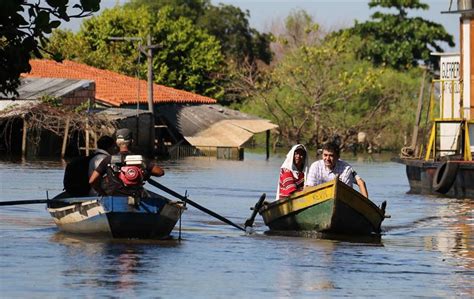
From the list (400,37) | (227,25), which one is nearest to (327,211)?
(400,37)

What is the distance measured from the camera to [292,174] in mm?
18750

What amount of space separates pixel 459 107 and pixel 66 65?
26.9 metres

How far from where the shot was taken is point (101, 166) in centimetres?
1652

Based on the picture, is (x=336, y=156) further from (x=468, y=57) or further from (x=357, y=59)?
(x=357, y=59)

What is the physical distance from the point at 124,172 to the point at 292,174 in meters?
3.21

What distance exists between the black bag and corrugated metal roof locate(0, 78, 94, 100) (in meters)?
29.6

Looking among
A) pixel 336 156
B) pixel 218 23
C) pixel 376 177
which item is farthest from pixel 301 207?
pixel 218 23

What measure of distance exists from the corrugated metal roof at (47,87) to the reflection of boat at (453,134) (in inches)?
669

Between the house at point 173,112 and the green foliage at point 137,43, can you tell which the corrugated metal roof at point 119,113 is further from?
the green foliage at point 137,43

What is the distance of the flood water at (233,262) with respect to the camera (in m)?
13.5

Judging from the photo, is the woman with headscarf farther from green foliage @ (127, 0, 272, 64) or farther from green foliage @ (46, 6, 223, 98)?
green foliage @ (127, 0, 272, 64)

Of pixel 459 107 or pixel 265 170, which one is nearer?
pixel 459 107

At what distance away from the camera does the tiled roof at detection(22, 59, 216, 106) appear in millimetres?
52031

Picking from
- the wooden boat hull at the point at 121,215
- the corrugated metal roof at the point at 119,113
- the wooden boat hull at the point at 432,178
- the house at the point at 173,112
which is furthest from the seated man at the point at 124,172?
the house at the point at 173,112
